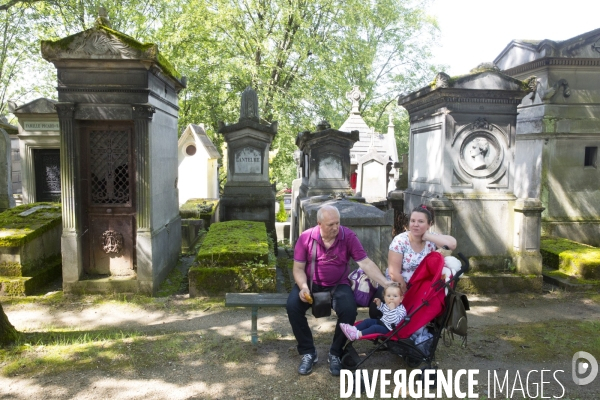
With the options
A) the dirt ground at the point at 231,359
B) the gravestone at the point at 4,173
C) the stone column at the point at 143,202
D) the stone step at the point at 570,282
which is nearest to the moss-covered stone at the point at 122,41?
the stone column at the point at 143,202

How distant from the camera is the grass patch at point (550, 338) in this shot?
14.5 ft

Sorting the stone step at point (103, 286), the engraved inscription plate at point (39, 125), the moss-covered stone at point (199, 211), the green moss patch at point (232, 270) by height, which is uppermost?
the engraved inscription plate at point (39, 125)

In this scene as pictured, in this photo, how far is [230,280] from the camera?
19.9 feet

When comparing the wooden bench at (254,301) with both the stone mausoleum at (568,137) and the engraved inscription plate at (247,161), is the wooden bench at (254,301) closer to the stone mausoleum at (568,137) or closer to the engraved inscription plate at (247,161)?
the engraved inscription plate at (247,161)

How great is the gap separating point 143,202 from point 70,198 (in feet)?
3.17

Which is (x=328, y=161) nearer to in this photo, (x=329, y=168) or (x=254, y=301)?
(x=329, y=168)

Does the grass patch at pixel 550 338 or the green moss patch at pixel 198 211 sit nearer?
the grass patch at pixel 550 338

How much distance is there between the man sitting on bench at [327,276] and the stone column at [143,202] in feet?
9.77

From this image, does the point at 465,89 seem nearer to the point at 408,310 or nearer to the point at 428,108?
the point at 428,108

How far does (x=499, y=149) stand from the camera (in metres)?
7.11

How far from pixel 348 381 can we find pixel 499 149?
493cm

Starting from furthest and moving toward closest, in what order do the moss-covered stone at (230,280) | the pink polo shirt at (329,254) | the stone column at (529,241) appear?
the stone column at (529,241) < the moss-covered stone at (230,280) < the pink polo shirt at (329,254)

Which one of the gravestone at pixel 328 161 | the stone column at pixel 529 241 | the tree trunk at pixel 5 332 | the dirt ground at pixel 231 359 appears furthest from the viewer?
the gravestone at pixel 328 161

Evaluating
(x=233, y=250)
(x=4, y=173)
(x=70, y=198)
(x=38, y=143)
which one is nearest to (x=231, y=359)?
(x=233, y=250)
